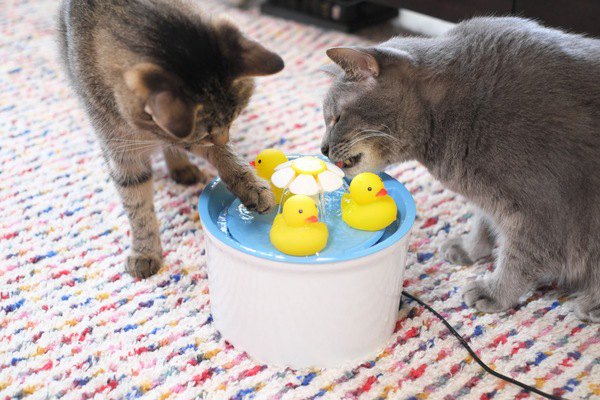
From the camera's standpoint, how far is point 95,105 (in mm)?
1175

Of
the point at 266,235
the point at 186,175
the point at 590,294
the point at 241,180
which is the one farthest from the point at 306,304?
the point at 186,175

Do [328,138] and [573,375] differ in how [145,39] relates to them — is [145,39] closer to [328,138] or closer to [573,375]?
[328,138]

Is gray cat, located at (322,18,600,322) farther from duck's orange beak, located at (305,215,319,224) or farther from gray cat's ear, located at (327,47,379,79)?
duck's orange beak, located at (305,215,319,224)

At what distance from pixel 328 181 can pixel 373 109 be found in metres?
0.16

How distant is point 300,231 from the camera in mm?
1026

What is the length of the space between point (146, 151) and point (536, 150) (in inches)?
28.5

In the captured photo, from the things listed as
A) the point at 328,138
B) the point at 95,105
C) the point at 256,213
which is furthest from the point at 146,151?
the point at 328,138

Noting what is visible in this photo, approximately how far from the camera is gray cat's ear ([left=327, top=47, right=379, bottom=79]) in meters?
1.12

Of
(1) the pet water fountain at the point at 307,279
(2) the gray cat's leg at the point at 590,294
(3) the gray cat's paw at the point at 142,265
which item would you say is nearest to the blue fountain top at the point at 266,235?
(1) the pet water fountain at the point at 307,279

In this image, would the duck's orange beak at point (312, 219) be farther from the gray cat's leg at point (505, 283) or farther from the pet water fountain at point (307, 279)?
the gray cat's leg at point (505, 283)

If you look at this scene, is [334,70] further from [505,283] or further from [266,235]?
[505,283]

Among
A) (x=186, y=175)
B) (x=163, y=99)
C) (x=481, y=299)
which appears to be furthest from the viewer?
(x=186, y=175)

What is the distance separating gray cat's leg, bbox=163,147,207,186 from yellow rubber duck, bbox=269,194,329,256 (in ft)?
2.03

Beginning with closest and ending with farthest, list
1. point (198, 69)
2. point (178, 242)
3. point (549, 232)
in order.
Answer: point (198, 69) < point (549, 232) < point (178, 242)
